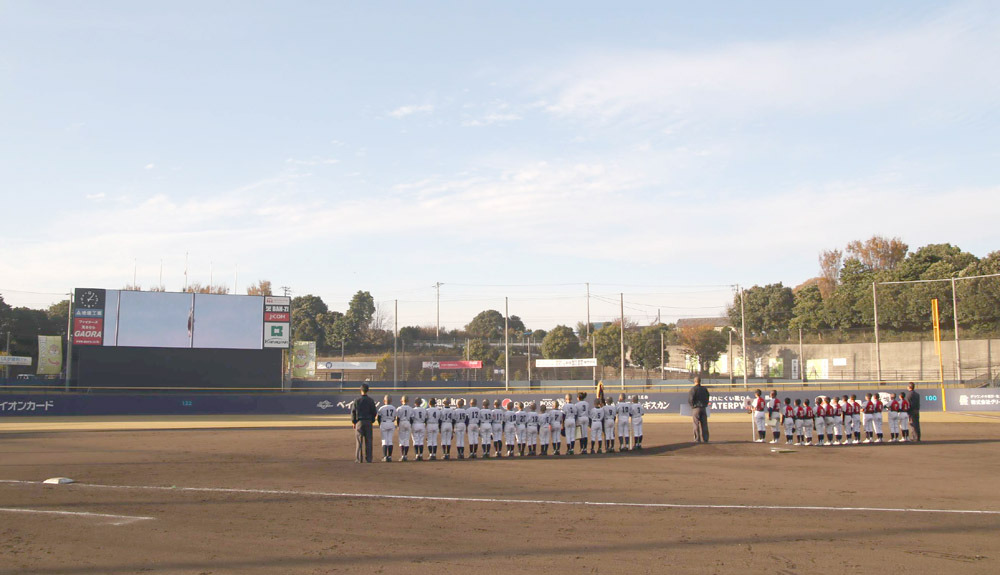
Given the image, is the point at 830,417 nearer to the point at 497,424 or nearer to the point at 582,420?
the point at 582,420

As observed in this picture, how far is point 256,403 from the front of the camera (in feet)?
127

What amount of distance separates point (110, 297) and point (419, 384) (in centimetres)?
2105

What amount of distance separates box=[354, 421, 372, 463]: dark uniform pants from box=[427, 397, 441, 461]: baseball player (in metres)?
1.66

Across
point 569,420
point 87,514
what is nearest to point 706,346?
point 569,420

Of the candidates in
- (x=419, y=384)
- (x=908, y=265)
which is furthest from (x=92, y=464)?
(x=908, y=265)

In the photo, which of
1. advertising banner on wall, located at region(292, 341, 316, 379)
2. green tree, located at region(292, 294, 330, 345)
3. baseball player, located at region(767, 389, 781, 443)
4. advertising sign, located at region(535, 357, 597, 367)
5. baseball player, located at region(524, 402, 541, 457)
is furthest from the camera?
green tree, located at region(292, 294, 330, 345)

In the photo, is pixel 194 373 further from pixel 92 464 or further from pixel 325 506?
pixel 325 506

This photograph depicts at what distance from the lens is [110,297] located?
43062 millimetres

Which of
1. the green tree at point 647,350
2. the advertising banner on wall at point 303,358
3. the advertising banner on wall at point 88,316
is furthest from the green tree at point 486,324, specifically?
the advertising banner on wall at point 88,316

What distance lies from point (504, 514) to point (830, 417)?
1506cm

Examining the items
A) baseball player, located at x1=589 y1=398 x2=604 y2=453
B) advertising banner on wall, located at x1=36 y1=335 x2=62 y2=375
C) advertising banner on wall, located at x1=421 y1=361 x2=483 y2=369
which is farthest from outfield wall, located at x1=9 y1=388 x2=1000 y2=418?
advertising banner on wall, located at x1=421 y1=361 x2=483 y2=369

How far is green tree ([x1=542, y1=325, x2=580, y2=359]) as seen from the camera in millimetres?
81188

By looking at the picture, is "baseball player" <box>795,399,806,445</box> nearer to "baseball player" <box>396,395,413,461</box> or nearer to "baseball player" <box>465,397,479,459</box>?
"baseball player" <box>465,397,479,459</box>

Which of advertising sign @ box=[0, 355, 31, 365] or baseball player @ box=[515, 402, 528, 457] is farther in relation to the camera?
advertising sign @ box=[0, 355, 31, 365]
